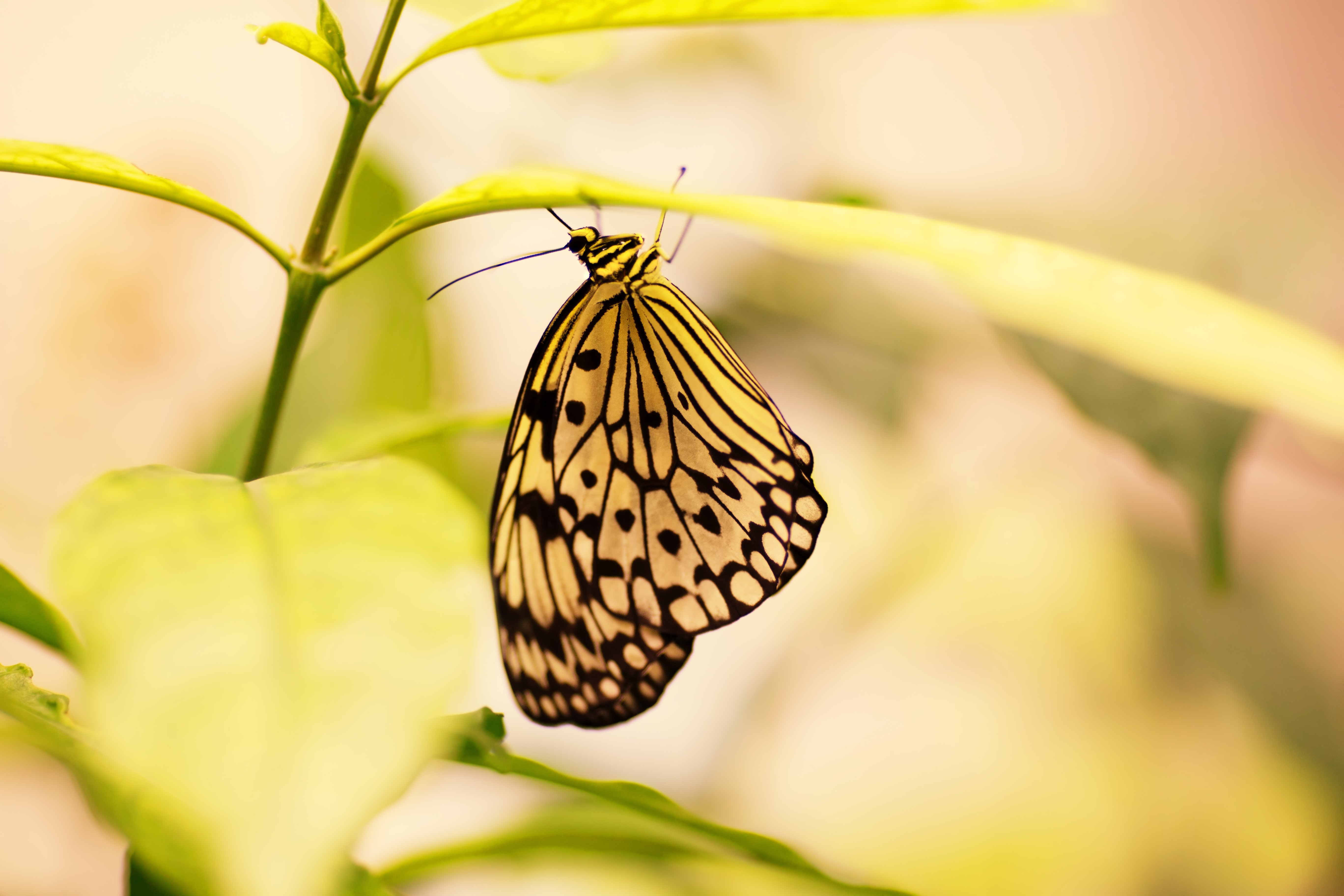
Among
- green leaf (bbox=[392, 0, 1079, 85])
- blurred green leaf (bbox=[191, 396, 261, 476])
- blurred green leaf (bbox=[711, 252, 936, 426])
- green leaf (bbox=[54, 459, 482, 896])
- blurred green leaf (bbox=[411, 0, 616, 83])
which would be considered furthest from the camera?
blurred green leaf (bbox=[711, 252, 936, 426])

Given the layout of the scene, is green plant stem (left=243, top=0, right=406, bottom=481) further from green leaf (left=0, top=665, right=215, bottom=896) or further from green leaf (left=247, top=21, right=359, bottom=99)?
green leaf (left=0, top=665, right=215, bottom=896)

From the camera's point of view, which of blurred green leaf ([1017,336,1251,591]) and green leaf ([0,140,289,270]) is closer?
green leaf ([0,140,289,270])

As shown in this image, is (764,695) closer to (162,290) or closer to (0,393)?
(162,290)

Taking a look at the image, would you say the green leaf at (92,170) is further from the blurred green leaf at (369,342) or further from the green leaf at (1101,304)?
the blurred green leaf at (369,342)

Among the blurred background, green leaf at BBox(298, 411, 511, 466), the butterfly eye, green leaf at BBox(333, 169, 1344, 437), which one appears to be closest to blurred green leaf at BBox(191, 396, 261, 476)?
the blurred background

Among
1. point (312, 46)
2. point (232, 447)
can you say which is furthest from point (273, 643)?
point (232, 447)

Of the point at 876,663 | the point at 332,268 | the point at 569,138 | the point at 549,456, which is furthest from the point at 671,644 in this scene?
the point at 876,663

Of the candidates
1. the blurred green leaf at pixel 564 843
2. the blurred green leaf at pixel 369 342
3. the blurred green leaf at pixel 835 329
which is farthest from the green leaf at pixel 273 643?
the blurred green leaf at pixel 835 329
